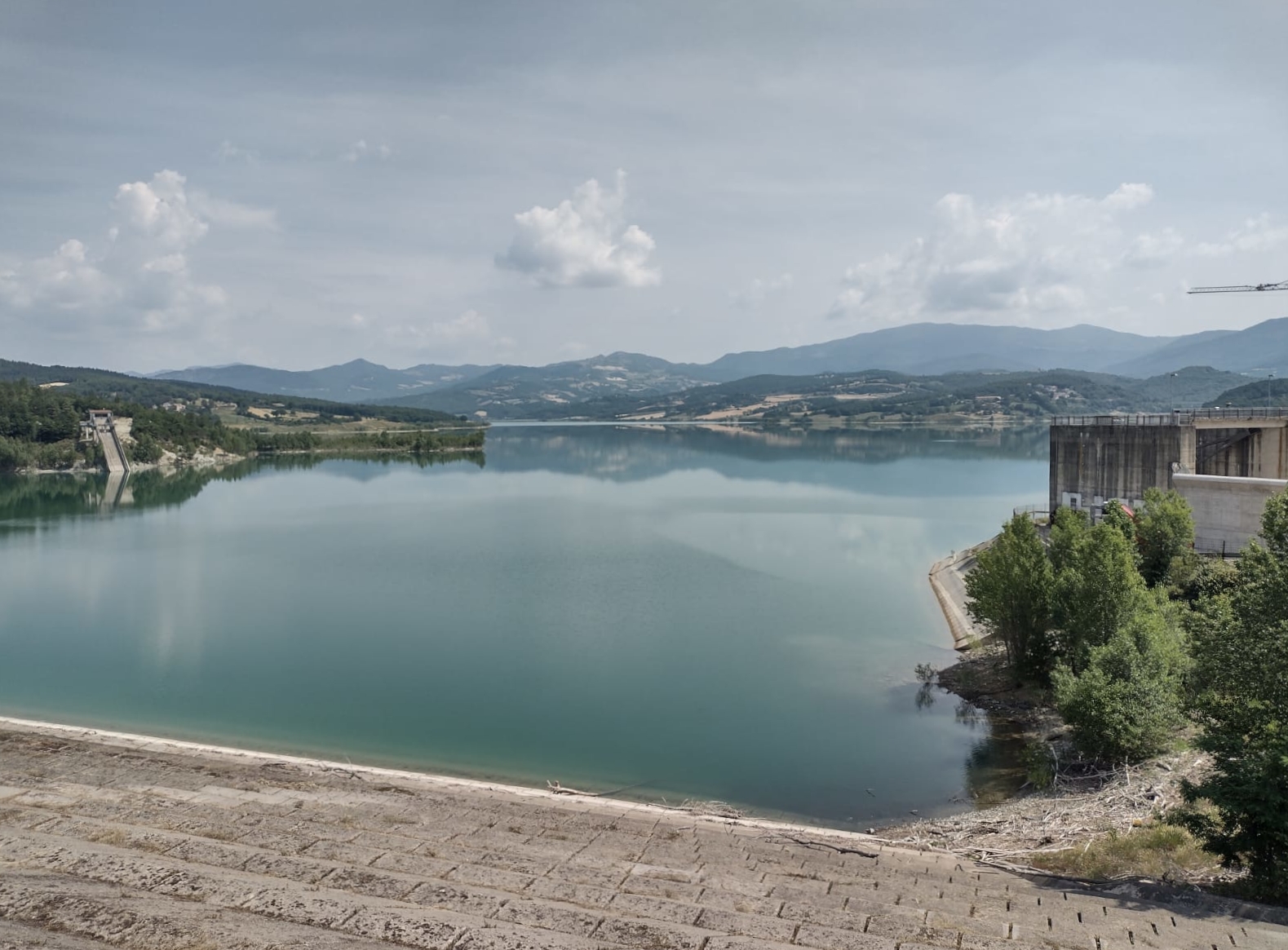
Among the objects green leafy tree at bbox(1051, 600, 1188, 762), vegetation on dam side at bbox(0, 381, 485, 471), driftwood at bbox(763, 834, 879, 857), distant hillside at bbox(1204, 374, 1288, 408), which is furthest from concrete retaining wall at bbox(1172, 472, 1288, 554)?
vegetation on dam side at bbox(0, 381, 485, 471)

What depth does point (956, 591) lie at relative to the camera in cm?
3225

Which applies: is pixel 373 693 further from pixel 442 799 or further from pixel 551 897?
pixel 551 897

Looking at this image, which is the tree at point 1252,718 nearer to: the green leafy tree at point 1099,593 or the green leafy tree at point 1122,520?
the green leafy tree at point 1099,593

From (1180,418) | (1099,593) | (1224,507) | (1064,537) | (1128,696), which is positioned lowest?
(1128,696)

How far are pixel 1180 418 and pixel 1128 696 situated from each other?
19.1 meters

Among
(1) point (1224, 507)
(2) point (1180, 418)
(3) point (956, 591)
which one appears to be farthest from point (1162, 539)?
(3) point (956, 591)

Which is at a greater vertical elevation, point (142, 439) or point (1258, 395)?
point (1258, 395)

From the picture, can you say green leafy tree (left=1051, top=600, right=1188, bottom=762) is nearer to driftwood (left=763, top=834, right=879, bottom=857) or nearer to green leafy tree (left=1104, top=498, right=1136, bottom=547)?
driftwood (left=763, top=834, right=879, bottom=857)

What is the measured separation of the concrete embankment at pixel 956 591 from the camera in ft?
86.3

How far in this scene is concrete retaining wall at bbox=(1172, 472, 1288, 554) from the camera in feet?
80.0

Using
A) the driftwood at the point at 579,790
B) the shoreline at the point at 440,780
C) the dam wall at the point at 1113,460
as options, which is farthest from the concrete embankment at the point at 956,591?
the shoreline at the point at 440,780

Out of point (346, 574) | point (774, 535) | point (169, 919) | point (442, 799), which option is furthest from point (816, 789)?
point (774, 535)

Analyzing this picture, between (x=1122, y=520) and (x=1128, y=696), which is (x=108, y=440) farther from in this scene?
(x=1128, y=696)

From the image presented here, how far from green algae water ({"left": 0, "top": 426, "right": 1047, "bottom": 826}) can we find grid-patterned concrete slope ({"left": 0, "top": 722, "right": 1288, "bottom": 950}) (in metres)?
3.30
